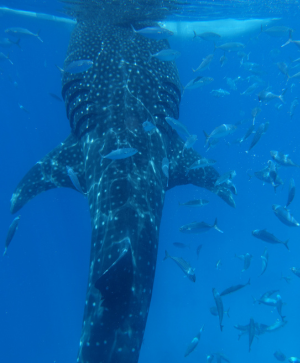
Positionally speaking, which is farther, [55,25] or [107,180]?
[55,25]

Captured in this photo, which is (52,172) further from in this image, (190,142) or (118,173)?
(190,142)

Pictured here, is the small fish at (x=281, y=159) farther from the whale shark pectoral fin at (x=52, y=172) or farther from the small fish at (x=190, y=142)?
the whale shark pectoral fin at (x=52, y=172)

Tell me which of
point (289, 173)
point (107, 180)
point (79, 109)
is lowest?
point (107, 180)

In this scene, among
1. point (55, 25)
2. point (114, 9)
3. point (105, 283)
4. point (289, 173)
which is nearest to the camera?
point (105, 283)

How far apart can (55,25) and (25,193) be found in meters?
16.2

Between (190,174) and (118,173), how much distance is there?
1475mm

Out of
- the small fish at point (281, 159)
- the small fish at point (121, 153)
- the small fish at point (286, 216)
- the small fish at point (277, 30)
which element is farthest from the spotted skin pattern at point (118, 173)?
the small fish at point (277, 30)

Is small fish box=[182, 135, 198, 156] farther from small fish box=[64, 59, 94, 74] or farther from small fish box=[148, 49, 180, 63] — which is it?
small fish box=[64, 59, 94, 74]

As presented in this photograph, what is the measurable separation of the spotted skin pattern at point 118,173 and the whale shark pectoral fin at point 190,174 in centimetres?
2

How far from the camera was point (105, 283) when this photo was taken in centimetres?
228

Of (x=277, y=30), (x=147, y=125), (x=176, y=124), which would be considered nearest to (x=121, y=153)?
(x=147, y=125)

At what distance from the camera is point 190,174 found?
420cm

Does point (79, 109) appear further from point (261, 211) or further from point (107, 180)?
point (261, 211)

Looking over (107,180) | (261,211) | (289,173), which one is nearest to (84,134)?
(107,180)
